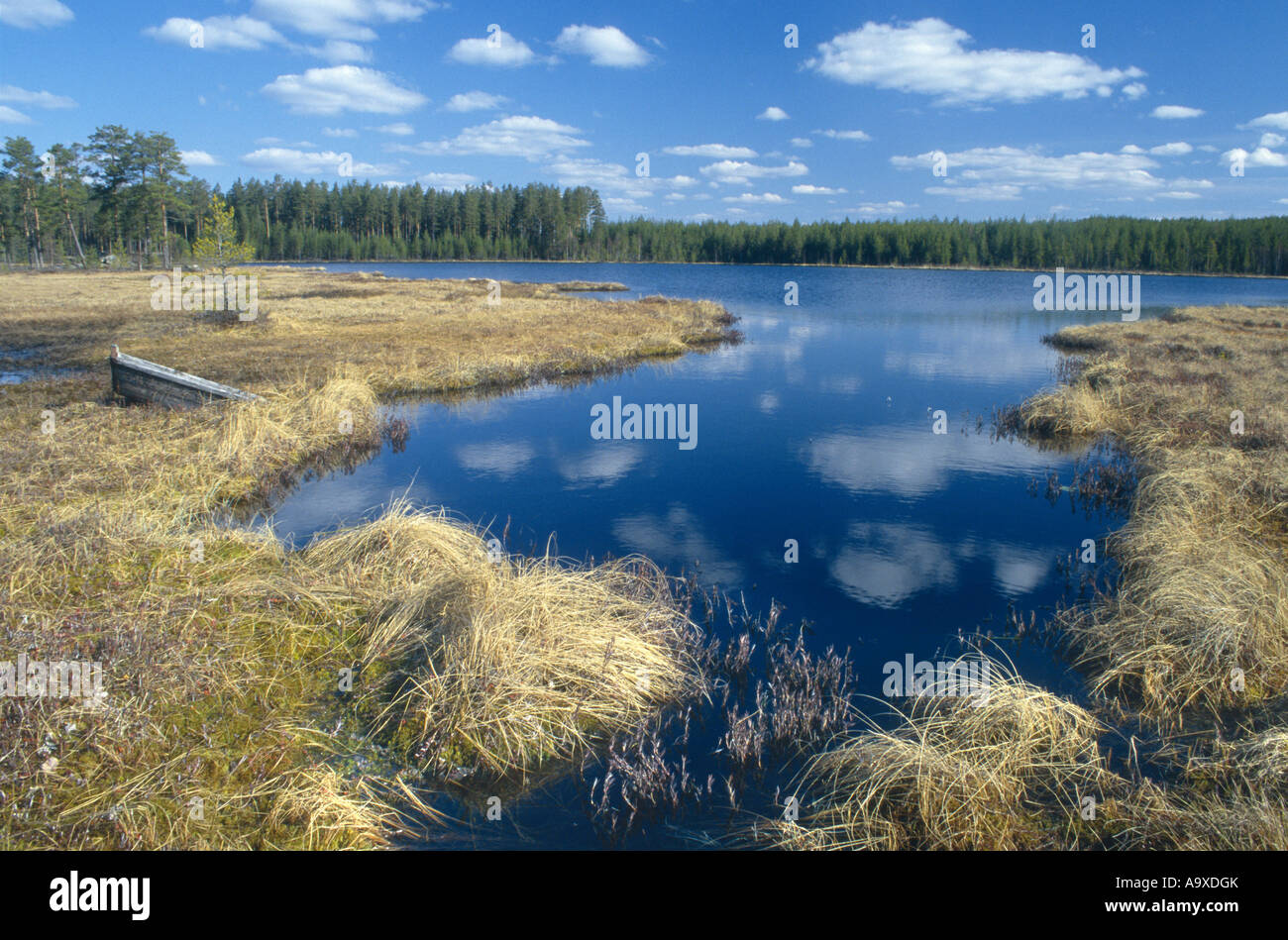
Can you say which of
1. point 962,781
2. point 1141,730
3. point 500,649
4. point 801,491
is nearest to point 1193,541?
point 1141,730

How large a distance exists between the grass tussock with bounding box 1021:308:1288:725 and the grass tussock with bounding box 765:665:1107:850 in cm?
169

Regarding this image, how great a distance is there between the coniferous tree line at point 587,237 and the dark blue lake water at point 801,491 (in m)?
97.2

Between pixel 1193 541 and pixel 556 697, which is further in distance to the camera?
pixel 1193 541

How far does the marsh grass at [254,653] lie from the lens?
6.02m

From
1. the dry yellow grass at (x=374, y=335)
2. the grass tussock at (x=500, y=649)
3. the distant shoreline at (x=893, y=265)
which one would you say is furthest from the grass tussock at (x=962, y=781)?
the distant shoreline at (x=893, y=265)

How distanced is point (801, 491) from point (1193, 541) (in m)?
6.99

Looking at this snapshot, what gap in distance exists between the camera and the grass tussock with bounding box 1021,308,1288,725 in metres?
8.35

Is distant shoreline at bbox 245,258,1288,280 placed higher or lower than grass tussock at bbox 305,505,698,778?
higher

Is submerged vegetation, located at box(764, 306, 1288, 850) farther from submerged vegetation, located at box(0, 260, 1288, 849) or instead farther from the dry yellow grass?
the dry yellow grass

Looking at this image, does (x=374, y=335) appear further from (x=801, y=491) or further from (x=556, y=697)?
(x=556, y=697)

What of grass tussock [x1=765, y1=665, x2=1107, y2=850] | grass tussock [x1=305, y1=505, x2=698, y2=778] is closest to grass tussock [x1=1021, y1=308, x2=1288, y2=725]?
grass tussock [x1=765, y1=665, x2=1107, y2=850]

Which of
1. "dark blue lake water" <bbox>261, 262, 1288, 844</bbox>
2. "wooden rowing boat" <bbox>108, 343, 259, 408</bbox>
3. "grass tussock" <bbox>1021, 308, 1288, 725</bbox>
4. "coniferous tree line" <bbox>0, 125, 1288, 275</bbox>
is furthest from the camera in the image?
"coniferous tree line" <bbox>0, 125, 1288, 275</bbox>

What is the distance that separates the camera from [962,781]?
20.4ft

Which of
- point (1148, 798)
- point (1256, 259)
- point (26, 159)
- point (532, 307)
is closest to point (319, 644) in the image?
point (1148, 798)
